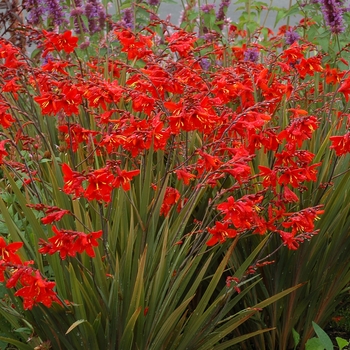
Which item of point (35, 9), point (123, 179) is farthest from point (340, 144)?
point (35, 9)

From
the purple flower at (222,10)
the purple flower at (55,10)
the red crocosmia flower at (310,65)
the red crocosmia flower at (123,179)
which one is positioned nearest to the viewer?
the red crocosmia flower at (123,179)

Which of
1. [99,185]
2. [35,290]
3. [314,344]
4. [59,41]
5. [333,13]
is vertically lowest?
[314,344]

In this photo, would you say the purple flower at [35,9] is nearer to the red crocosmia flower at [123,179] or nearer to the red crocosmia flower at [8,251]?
the red crocosmia flower at [123,179]

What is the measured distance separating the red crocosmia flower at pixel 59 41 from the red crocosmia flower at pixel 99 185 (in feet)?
3.79

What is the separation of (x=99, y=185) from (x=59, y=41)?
3.91 ft

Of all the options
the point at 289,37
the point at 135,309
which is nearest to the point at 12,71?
the point at 135,309

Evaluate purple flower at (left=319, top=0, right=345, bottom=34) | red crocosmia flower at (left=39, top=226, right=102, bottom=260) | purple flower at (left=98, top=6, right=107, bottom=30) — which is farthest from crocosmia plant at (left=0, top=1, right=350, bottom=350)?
purple flower at (left=98, top=6, right=107, bottom=30)

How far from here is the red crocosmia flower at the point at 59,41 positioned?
2.73 metres

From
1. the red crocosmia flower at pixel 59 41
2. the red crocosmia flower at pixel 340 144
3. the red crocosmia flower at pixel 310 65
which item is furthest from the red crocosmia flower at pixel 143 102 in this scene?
the red crocosmia flower at pixel 310 65

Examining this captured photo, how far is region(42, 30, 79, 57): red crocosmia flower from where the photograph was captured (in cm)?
273

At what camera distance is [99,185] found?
1.73 metres

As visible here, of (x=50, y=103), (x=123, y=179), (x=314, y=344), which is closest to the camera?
(x=123, y=179)

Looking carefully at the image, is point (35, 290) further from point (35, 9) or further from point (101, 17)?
point (101, 17)

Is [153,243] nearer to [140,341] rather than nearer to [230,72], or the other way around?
[140,341]
